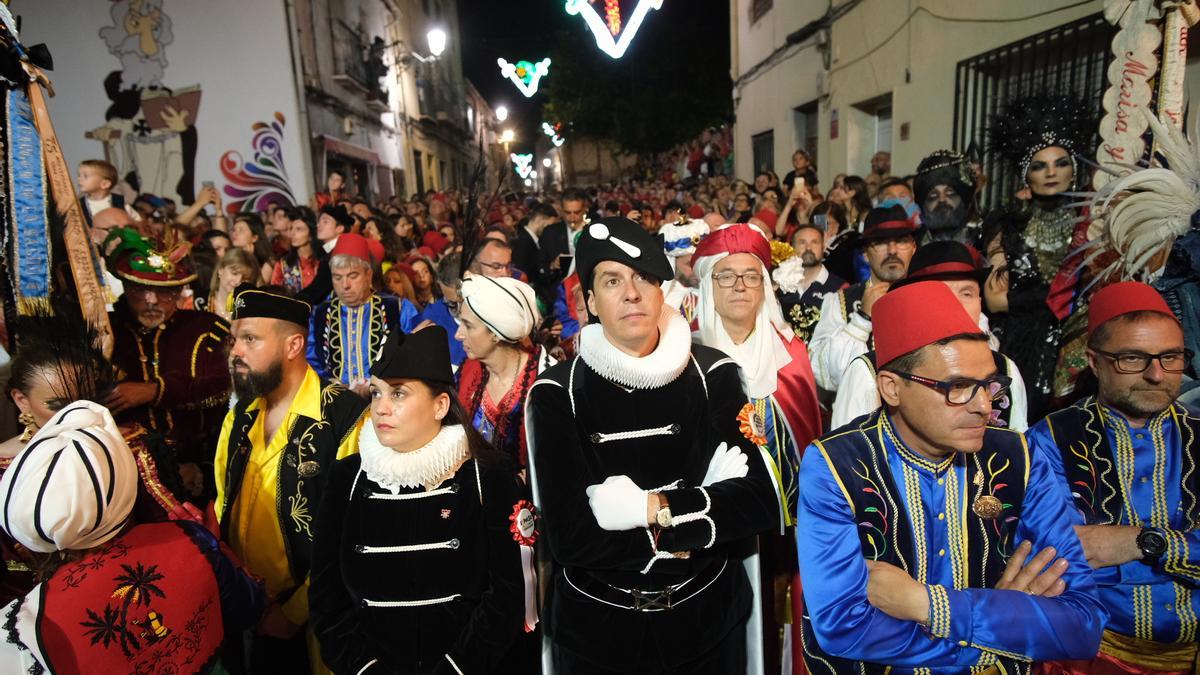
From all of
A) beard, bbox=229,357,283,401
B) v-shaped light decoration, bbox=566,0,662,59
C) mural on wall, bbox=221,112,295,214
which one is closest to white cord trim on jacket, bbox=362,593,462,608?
beard, bbox=229,357,283,401

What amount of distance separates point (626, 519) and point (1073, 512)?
1420mm

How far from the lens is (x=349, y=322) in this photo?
4867 millimetres

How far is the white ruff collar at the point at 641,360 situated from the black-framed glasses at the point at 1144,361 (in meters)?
1.60

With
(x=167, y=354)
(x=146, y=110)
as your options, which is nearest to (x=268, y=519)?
(x=167, y=354)

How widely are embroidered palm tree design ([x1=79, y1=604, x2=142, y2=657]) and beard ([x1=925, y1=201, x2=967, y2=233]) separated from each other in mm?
5618

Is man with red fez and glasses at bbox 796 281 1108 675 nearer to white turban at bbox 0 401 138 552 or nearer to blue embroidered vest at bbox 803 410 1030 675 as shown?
blue embroidered vest at bbox 803 410 1030 675

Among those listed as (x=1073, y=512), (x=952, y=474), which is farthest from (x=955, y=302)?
(x=1073, y=512)

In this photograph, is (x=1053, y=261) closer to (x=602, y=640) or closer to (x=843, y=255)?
(x=843, y=255)

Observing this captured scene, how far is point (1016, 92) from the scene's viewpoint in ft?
27.0

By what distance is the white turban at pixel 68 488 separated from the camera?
5.86 ft

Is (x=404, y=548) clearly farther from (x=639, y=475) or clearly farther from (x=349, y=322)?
(x=349, y=322)

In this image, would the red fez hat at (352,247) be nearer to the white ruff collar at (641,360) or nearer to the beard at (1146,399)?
the white ruff collar at (641,360)

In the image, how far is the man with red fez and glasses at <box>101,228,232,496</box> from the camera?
12.3ft

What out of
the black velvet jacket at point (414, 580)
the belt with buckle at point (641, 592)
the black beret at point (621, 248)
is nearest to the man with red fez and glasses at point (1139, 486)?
the belt with buckle at point (641, 592)
